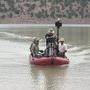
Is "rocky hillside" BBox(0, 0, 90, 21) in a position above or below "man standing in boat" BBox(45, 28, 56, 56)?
below

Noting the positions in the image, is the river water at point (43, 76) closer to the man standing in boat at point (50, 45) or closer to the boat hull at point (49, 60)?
the boat hull at point (49, 60)

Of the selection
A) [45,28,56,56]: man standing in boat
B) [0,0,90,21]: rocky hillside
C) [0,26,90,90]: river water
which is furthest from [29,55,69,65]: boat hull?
[0,0,90,21]: rocky hillside

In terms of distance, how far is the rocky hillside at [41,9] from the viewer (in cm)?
14662

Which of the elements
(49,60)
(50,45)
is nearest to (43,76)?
(49,60)

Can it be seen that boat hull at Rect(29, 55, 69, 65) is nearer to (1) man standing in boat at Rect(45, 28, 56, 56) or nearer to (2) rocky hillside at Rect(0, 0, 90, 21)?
(1) man standing in boat at Rect(45, 28, 56, 56)

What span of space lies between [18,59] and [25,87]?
11.6m

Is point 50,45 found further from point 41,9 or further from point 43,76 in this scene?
point 41,9

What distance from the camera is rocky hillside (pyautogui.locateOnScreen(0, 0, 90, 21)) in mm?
146625

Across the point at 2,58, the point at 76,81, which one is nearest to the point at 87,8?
the point at 2,58

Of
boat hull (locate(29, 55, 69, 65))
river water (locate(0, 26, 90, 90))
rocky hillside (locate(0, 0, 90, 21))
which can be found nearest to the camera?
river water (locate(0, 26, 90, 90))

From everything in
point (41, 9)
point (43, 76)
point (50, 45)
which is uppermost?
point (50, 45)

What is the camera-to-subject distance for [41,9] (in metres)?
148

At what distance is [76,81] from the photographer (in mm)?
21359

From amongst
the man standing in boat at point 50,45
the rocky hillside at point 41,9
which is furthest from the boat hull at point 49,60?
the rocky hillside at point 41,9
